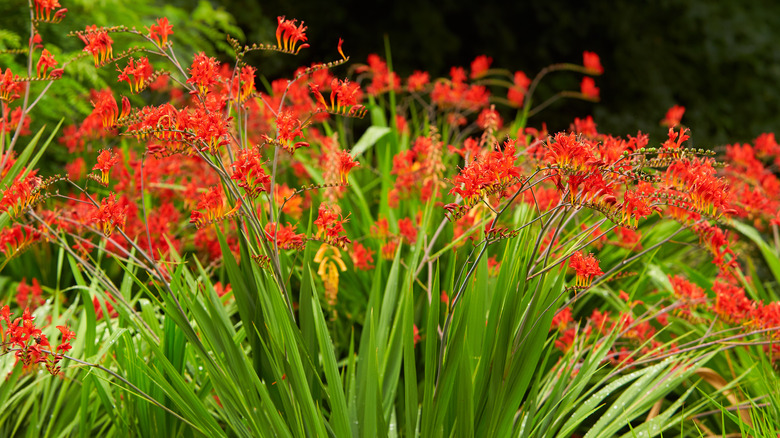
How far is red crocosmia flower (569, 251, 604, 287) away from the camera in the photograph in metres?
1.78

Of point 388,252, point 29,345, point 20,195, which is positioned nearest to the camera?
point 29,345

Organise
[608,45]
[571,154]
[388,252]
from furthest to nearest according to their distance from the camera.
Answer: [608,45]
[388,252]
[571,154]

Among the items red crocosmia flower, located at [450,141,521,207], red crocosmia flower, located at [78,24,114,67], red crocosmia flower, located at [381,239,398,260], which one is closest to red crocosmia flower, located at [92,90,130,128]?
red crocosmia flower, located at [78,24,114,67]

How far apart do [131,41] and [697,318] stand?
3680 mm

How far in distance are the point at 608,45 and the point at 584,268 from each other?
6116 mm

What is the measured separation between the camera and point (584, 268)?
5.87ft

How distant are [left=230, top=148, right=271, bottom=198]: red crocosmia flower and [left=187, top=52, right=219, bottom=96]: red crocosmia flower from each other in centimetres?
23

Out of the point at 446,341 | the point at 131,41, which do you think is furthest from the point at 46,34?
the point at 446,341

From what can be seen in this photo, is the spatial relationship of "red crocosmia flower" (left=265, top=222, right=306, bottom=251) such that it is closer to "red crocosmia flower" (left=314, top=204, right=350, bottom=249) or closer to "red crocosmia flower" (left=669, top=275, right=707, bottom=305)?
"red crocosmia flower" (left=314, top=204, right=350, bottom=249)

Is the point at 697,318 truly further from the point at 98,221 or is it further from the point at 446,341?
the point at 98,221

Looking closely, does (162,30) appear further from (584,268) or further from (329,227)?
(584,268)

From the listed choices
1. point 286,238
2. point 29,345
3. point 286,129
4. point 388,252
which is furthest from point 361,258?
point 29,345

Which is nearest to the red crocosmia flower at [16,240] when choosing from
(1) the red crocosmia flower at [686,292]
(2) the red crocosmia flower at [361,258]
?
(2) the red crocosmia flower at [361,258]

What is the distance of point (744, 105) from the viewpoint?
7.29m
